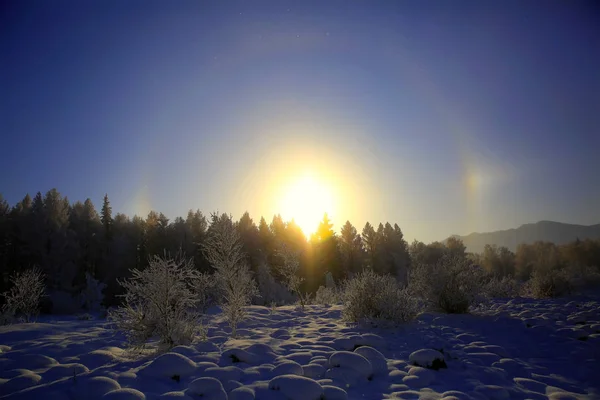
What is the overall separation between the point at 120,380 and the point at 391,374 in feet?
12.2

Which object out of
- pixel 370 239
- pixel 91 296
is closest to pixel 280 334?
pixel 91 296

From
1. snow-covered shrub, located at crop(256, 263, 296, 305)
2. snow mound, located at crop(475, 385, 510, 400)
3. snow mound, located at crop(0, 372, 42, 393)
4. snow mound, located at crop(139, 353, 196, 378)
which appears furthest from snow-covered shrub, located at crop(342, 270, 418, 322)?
snow-covered shrub, located at crop(256, 263, 296, 305)

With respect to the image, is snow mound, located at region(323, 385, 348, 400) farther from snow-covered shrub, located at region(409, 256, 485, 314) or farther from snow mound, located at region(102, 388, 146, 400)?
snow-covered shrub, located at region(409, 256, 485, 314)

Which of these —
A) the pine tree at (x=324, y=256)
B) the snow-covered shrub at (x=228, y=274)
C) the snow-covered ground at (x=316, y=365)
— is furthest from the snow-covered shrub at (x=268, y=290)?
the snow-covered ground at (x=316, y=365)

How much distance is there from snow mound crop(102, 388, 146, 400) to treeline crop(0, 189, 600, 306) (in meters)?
13.4

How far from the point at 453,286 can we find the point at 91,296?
92.1 ft

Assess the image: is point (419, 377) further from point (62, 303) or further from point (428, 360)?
point (62, 303)

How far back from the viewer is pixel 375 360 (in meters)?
5.07

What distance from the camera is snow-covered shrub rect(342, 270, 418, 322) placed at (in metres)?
8.59

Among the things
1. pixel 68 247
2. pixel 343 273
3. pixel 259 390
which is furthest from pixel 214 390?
pixel 343 273

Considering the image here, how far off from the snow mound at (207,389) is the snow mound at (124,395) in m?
0.54

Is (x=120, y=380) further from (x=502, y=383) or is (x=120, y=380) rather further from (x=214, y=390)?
(x=502, y=383)

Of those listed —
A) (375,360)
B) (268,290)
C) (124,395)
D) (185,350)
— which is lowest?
(268,290)

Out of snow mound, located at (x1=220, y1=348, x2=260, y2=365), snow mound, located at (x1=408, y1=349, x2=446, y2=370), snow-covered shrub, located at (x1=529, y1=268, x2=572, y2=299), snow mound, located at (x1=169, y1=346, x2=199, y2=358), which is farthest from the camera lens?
snow-covered shrub, located at (x1=529, y1=268, x2=572, y2=299)
